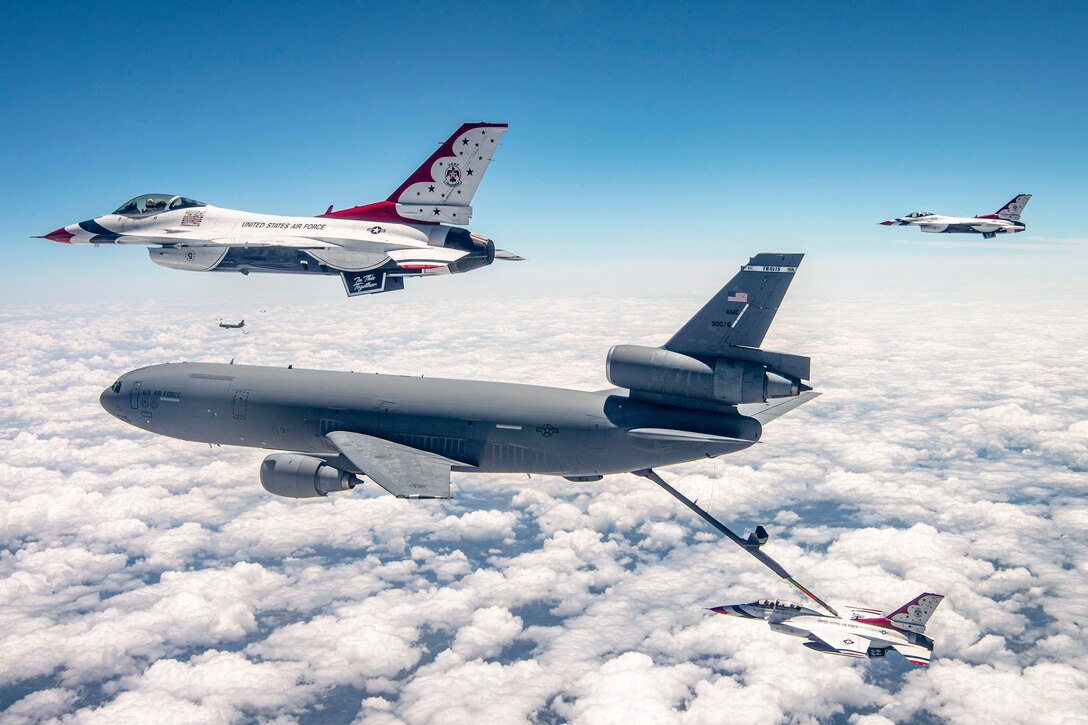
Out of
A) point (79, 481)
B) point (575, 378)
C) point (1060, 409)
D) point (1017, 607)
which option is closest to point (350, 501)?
point (79, 481)

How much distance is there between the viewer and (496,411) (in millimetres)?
27734

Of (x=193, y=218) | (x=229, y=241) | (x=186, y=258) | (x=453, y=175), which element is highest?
(x=453, y=175)

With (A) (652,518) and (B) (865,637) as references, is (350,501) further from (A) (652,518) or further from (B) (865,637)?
(B) (865,637)

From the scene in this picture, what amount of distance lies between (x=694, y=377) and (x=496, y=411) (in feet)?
31.2

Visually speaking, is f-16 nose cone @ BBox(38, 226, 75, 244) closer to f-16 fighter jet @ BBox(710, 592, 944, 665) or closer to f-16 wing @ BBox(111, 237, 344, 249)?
f-16 wing @ BBox(111, 237, 344, 249)

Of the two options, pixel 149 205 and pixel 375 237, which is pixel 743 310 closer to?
pixel 375 237

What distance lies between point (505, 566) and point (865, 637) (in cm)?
9401

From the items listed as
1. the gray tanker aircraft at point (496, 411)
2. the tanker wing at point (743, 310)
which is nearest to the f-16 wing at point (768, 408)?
the gray tanker aircraft at point (496, 411)

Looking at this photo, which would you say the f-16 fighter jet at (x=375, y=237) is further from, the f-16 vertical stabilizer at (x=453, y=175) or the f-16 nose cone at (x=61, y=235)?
the f-16 nose cone at (x=61, y=235)

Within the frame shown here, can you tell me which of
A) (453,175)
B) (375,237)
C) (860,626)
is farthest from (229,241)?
(860,626)

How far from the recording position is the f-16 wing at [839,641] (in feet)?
142

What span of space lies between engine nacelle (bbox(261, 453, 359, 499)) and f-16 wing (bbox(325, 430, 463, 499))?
1173 mm

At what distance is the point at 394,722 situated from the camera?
295 feet

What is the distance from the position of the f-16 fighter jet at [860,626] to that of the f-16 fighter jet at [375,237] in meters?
36.5
